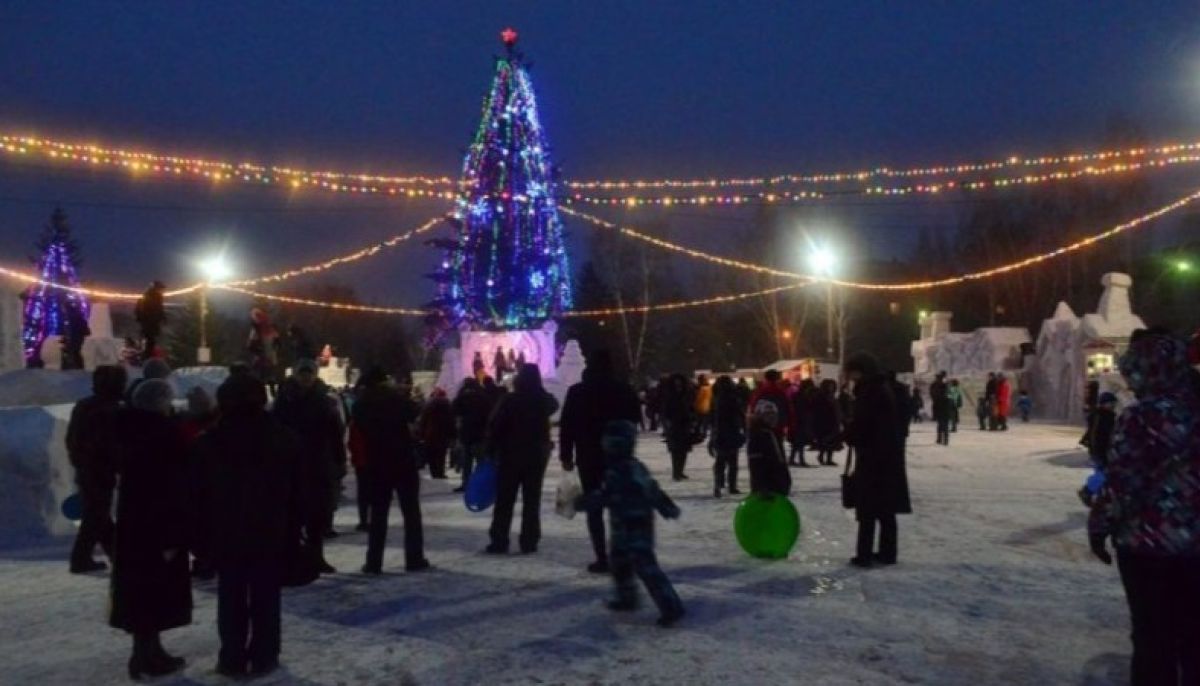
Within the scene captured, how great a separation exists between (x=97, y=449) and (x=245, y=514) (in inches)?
125

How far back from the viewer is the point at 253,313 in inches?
619

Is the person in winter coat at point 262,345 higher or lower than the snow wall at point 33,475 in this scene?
higher

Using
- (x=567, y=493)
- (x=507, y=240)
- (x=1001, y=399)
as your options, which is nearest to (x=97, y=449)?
(x=567, y=493)

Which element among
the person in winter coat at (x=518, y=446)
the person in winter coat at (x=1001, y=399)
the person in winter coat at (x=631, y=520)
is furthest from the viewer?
the person in winter coat at (x=1001, y=399)

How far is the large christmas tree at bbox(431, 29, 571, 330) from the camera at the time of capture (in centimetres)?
3256

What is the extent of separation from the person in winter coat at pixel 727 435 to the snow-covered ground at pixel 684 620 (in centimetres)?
292

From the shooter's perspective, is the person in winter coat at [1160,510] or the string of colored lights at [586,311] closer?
the person in winter coat at [1160,510]

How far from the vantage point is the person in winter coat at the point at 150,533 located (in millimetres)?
5387

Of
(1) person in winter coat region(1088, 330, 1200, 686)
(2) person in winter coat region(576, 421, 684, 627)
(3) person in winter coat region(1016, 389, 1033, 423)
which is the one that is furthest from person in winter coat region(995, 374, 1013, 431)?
(1) person in winter coat region(1088, 330, 1200, 686)

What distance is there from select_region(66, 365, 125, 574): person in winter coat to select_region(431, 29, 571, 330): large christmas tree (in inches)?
961

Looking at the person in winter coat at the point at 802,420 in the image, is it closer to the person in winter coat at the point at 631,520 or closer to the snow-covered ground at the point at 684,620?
the snow-covered ground at the point at 684,620

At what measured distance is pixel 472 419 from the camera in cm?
1466

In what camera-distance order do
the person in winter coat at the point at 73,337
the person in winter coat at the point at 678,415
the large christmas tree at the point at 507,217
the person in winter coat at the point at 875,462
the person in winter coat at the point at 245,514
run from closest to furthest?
the person in winter coat at the point at 245,514, the person in winter coat at the point at 875,462, the person in winter coat at the point at 678,415, the person in winter coat at the point at 73,337, the large christmas tree at the point at 507,217

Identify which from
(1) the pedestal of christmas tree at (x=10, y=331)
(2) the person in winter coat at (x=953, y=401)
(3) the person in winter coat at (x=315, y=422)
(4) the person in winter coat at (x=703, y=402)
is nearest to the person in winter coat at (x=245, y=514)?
(3) the person in winter coat at (x=315, y=422)
